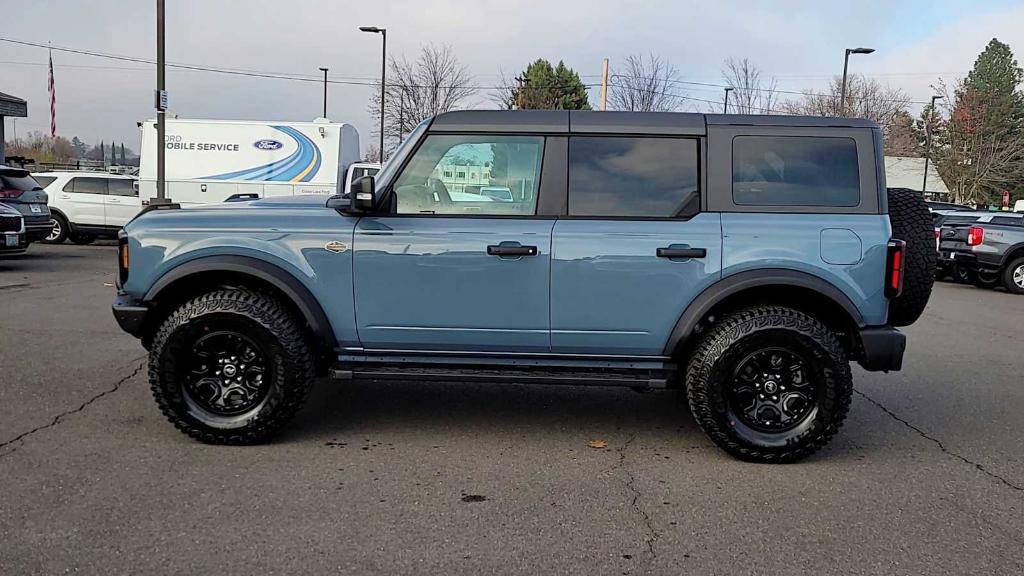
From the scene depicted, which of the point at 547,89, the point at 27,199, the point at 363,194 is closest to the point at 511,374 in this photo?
the point at 363,194

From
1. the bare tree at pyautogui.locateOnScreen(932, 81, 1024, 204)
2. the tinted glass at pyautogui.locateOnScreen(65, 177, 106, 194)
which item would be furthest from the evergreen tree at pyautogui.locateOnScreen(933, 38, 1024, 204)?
the tinted glass at pyautogui.locateOnScreen(65, 177, 106, 194)

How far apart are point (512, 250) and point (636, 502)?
59.9 inches

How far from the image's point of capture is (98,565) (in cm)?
326

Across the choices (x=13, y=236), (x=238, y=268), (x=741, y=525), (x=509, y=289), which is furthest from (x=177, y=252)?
(x=13, y=236)

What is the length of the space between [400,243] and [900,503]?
2984 millimetres

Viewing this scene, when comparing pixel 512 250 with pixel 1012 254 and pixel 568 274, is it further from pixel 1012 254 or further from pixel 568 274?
pixel 1012 254

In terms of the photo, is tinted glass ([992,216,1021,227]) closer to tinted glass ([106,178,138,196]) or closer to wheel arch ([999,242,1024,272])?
wheel arch ([999,242,1024,272])

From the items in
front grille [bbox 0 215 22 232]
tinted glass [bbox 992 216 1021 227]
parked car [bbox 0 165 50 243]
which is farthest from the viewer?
tinted glass [bbox 992 216 1021 227]

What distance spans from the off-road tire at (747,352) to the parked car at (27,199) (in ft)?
41.8

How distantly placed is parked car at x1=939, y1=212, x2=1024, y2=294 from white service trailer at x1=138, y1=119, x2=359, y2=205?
1303 centimetres

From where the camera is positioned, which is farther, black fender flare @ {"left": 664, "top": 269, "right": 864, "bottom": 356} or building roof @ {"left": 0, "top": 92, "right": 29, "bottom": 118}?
building roof @ {"left": 0, "top": 92, "right": 29, "bottom": 118}

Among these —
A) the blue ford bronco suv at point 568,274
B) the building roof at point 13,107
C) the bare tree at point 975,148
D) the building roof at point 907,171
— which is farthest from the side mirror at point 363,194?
the building roof at point 907,171

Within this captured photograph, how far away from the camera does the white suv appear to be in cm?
1864

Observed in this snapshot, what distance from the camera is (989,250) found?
48.8 ft
